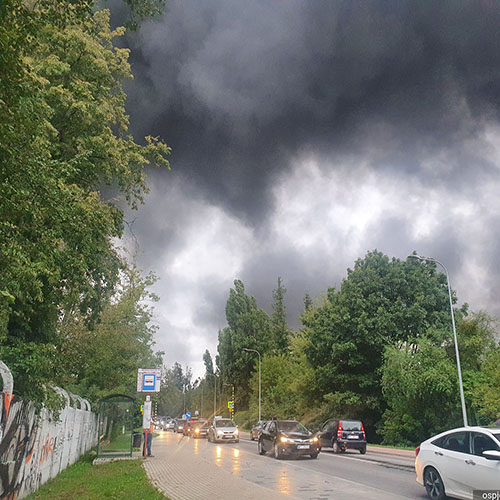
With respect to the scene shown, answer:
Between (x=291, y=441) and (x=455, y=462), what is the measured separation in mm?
11415

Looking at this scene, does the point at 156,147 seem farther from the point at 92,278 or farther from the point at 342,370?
the point at 342,370

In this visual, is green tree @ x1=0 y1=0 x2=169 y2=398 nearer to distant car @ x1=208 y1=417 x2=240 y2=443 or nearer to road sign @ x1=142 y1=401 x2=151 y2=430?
road sign @ x1=142 y1=401 x2=151 y2=430

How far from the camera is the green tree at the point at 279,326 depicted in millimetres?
74369

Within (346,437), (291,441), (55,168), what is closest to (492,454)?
(55,168)

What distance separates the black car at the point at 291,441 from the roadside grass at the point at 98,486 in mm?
6026

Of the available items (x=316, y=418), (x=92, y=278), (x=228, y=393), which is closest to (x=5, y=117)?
(x=92, y=278)

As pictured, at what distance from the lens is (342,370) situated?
1492 inches

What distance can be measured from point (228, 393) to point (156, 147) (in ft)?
244

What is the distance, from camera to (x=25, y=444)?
10305mm

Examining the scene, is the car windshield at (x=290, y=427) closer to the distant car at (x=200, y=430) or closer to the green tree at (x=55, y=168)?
the green tree at (x=55, y=168)

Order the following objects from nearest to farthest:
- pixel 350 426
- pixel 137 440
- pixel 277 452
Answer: pixel 277 452 → pixel 350 426 → pixel 137 440

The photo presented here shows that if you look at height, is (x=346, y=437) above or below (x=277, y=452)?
above

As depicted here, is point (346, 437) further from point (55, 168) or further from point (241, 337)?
point (241, 337)

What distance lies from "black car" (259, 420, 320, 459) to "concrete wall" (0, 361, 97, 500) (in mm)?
8295
